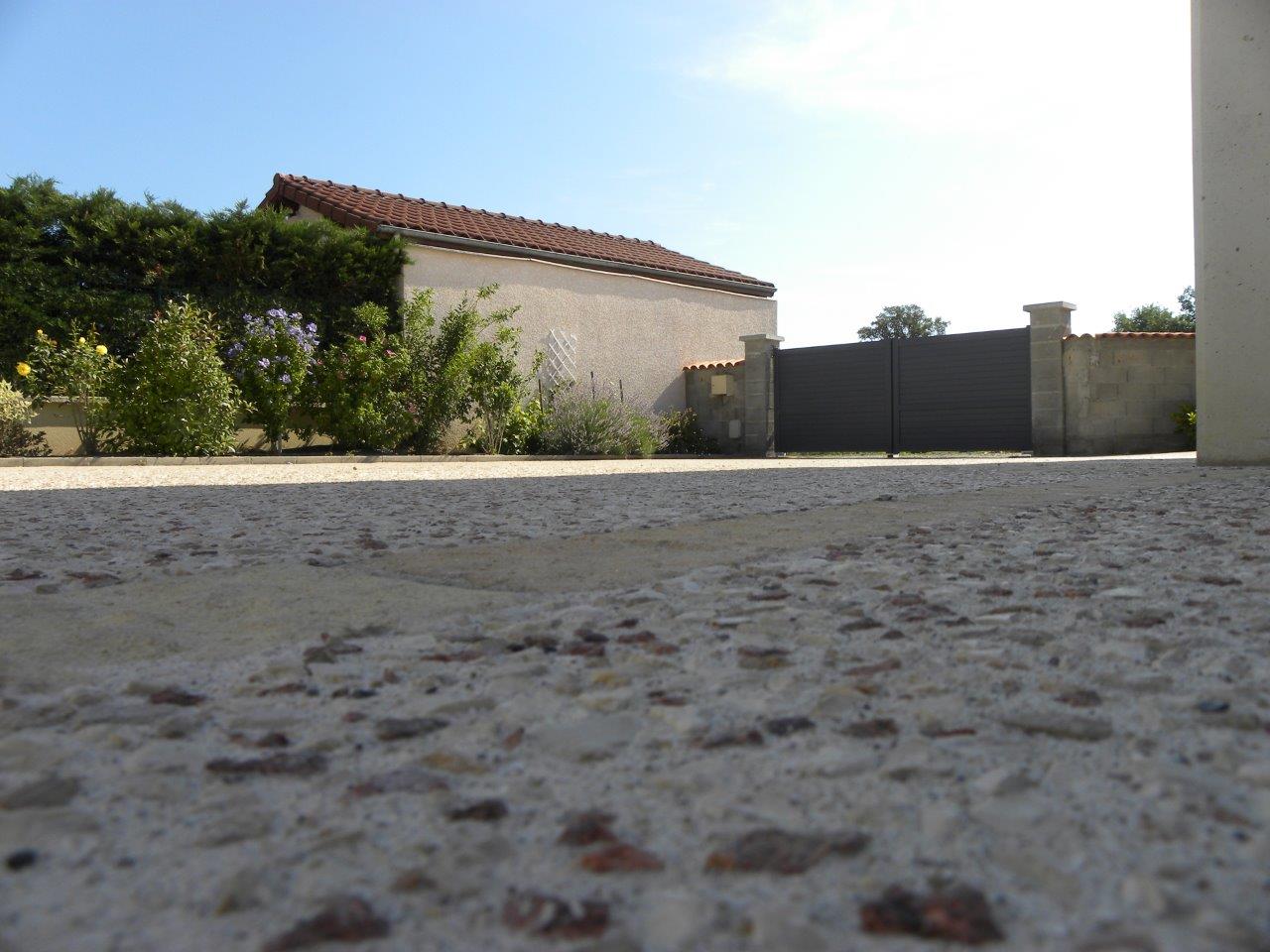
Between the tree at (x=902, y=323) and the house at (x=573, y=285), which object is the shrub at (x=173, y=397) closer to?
the house at (x=573, y=285)

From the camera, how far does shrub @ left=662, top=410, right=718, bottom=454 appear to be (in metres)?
13.7

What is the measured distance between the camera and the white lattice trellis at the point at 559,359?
12.8 meters

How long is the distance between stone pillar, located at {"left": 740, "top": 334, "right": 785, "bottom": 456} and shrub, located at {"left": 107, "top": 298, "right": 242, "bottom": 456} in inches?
278

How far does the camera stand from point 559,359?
1291 centimetres

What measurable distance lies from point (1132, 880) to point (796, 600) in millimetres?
1138

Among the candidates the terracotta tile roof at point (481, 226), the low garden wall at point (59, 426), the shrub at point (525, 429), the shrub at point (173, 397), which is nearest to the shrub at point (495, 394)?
the shrub at point (525, 429)

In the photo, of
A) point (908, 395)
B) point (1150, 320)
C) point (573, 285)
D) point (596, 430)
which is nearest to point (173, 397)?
point (596, 430)

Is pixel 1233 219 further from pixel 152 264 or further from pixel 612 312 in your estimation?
pixel 152 264

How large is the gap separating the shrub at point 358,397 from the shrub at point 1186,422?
9198 millimetres

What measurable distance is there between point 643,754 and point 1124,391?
11.8 m

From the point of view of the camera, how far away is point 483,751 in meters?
1.04

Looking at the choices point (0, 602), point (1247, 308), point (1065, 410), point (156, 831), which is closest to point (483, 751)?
point (156, 831)

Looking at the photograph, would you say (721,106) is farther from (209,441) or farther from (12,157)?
(12,157)

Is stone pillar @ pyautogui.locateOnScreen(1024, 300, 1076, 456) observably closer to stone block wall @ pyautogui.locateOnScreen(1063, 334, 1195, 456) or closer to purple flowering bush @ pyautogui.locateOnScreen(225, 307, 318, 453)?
stone block wall @ pyautogui.locateOnScreen(1063, 334, 1195, 456)
